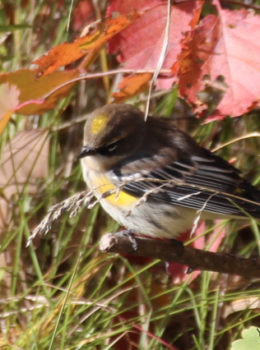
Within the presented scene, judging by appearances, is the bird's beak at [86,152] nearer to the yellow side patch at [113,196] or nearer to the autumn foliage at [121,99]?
the yellow side patch at [113,196]

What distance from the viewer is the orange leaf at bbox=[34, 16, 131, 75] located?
279cm

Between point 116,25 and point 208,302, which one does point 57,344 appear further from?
→ point 116,25

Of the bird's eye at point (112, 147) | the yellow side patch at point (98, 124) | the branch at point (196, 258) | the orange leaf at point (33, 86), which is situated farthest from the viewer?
the bird's eye at point (112, 147)

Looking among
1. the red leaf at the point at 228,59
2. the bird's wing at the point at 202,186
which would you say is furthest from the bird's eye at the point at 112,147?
the red leaf at the point at 228,59

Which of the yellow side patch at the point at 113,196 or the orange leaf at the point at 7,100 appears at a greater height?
the orange leaf at the point at 7,100

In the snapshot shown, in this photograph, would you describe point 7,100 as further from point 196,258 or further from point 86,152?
point 196,258

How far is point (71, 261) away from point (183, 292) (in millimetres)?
519

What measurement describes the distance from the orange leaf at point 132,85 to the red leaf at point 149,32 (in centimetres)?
9

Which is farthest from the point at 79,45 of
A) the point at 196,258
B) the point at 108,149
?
the point at 196,258

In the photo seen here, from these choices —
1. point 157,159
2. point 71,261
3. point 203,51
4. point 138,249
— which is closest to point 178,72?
point 203,51

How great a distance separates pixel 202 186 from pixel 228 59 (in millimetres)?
588

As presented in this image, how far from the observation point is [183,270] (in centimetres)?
308

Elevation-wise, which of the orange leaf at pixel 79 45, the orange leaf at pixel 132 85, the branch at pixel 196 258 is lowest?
the branch at pixel 196 258

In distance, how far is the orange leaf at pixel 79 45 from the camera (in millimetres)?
2795
